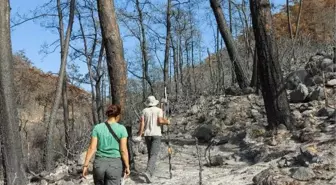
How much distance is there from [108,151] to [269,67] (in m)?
5.16

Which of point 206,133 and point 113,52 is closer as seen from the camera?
point 113,52

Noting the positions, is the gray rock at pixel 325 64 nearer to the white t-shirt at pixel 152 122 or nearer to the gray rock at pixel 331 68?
the gray rock at pixel 331 68

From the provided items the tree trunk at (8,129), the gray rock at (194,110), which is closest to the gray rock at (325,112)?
the gray rock at (194,110)

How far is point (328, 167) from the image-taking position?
750cm

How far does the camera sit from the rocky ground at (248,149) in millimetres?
7748

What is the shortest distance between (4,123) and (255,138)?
17.6 ft

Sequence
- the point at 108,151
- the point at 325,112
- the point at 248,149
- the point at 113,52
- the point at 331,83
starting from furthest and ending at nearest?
1. the point at 331,83
2. the point at 325,112
3. the point at 248,149
4. the point at 113,52
5. the point at 108,151

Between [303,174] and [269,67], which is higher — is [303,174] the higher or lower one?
the lower one

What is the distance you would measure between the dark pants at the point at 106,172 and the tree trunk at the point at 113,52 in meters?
2.89

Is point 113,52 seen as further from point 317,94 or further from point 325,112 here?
point 317,94

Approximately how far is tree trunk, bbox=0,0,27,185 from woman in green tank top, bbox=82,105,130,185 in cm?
371

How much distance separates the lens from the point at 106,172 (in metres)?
6.74

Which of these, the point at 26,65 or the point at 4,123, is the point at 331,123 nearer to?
the point at 4,123

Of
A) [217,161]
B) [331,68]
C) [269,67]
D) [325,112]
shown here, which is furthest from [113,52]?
[331,68]
